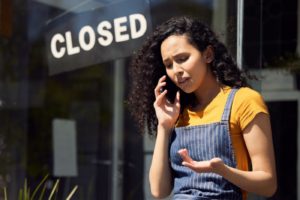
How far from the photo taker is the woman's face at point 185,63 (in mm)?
1632

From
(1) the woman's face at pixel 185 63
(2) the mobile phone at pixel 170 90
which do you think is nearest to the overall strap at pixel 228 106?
(1) the woman's face at pixel 185 63

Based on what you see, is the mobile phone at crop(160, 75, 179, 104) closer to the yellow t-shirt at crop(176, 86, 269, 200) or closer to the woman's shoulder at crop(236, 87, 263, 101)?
the yellow t-shirt at crop(176, 86, 269, 200)

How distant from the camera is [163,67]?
1.92 meters

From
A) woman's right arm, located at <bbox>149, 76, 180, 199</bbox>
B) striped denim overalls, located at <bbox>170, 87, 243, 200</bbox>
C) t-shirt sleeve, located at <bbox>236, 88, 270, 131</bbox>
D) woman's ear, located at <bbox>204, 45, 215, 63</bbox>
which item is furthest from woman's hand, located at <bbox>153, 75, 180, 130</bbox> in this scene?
t-shirt sleeve, located at <bbox>236, 88, 270, 131</bbox>

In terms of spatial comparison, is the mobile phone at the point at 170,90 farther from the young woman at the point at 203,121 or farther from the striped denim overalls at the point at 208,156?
the striped denim overalls at the point at 208,156

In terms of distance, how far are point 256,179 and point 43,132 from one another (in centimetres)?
264

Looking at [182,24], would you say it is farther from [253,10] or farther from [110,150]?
[110,150]

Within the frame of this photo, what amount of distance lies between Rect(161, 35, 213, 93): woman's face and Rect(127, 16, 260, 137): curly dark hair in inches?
1.6

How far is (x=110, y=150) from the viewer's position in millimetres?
3307

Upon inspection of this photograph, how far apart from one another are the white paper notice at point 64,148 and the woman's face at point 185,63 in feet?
6.76

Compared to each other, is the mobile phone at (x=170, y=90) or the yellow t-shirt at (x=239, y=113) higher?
the mobile phone at (x=170, y=90)

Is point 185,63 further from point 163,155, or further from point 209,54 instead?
point 163,155

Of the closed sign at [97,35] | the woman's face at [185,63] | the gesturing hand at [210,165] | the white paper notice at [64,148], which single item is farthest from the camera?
the white paper notice at [64,148]

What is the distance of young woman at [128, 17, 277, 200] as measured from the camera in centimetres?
146
